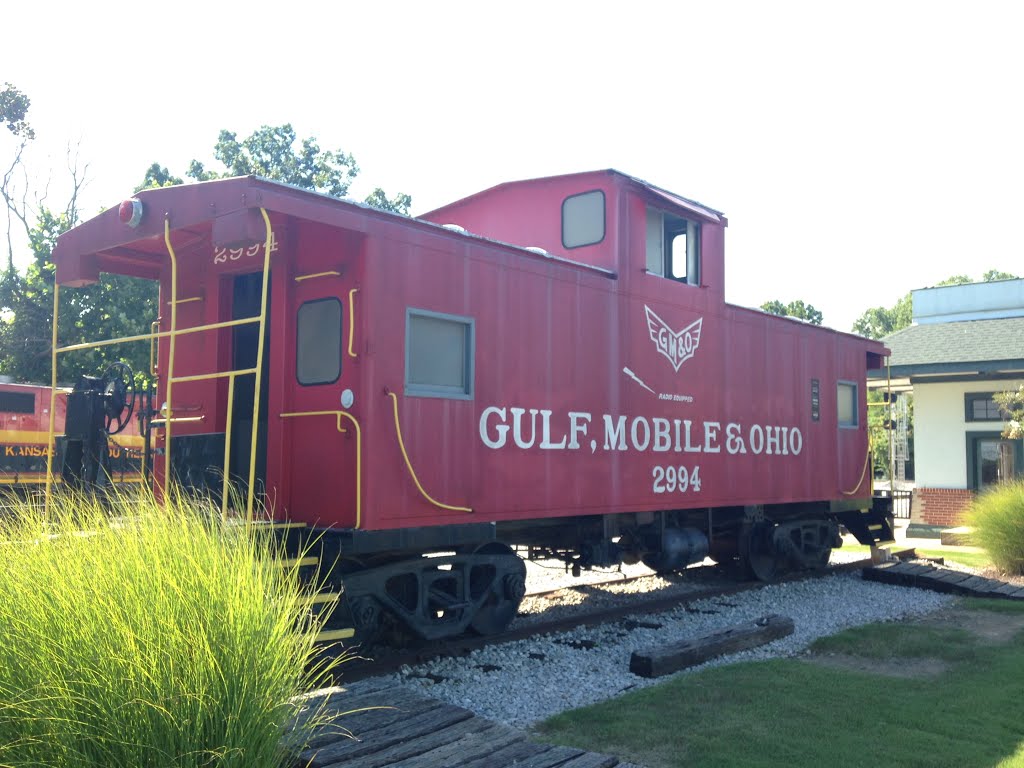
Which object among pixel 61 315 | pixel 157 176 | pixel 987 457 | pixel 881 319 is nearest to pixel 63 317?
pixel 61 315

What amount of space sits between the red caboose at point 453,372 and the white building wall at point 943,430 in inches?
449

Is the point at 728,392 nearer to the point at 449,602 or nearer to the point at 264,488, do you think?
the point at 449,602

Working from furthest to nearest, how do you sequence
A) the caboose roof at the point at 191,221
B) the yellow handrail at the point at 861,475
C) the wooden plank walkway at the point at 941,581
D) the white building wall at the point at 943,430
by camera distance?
1. the white building wall at the point at 943,430
2. the yellow handrail at the point at 861,475
3. the wooden plank walkway at the point at 941,581
4. the caboose roof at the point at 191,221

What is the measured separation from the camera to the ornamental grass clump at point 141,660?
9.75 feet

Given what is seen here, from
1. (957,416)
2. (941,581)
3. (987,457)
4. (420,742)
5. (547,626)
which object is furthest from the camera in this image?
(957,416)

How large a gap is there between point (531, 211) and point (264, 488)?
4522mm

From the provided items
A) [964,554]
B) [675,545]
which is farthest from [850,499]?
[675,545]

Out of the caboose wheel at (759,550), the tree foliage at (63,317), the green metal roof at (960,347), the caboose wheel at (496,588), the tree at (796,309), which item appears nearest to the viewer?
the caboose wheel at (496,588)

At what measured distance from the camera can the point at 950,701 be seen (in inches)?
225

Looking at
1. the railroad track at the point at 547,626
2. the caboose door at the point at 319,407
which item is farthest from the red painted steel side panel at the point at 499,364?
the railroad track at the point at 547,626

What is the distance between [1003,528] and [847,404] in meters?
2.59

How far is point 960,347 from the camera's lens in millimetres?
19578

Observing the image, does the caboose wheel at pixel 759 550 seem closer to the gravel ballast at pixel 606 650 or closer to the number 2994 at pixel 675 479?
the gravel ballast at pixel 606 650

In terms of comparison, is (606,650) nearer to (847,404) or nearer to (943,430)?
(847,404)
